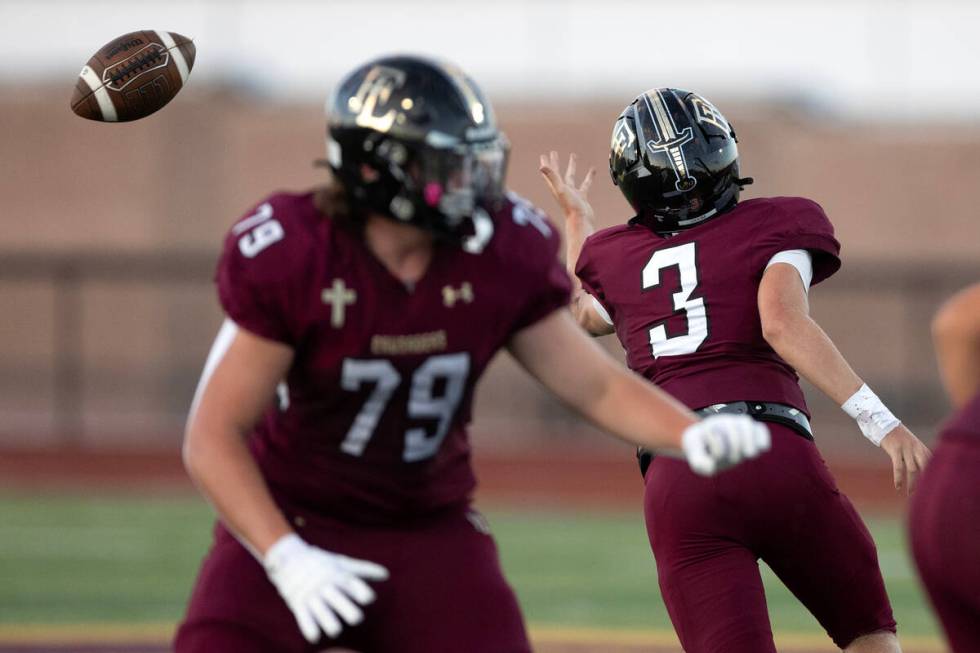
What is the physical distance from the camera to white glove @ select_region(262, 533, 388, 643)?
3.20 meters

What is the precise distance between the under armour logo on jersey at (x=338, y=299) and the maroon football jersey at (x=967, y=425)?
1.23 meters

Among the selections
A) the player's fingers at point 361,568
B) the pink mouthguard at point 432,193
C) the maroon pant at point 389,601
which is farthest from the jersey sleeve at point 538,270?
the player's fingers at point 361,568

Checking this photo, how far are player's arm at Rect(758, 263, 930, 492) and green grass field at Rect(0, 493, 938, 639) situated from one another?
382 cm

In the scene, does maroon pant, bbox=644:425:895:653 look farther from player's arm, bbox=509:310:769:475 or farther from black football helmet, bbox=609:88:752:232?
black football helmet, bbox=609:88:752:232

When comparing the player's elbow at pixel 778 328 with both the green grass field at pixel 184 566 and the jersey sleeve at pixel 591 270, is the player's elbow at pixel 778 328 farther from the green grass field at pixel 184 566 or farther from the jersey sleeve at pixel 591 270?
the green grass field at pixel 184 566

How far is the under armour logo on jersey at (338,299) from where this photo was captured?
331cm

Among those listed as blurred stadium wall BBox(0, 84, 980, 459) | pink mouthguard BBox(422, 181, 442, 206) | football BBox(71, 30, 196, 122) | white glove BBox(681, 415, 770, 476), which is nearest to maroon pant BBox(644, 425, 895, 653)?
white glove BBox(681, 415, 770, 476)

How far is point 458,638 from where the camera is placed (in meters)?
3.38

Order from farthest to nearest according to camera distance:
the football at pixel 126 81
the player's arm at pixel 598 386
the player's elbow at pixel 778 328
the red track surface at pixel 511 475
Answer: the red track surface at pixel 511 475
the football at pixel 126 81
the player's elbow at pixel 778 328
the player's arm at pixel 598 386

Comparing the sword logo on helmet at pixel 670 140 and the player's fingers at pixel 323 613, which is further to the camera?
the sword logo on helmet at pixel 670 140

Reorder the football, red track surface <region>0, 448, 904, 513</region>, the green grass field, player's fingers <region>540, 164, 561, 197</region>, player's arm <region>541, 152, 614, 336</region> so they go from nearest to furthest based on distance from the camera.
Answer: the football
player's arm <region>541, 152, 614, 336</region>
player's fingers <region>540, 164, 561, 197</region>
the green grass field
red track surface <region>0, 448, 904, 513</region>

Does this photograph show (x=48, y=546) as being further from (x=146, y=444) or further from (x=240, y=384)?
(x=240, y=384)

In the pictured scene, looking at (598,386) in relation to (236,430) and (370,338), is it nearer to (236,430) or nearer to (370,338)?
(370,338)

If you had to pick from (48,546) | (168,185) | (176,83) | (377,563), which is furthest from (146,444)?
(377,563)
